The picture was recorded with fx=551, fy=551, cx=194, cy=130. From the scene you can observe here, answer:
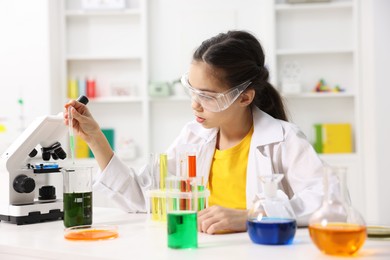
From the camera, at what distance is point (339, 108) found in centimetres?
482

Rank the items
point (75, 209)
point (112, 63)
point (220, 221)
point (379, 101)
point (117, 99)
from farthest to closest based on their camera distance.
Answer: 1. point (112, 63)
2. point (117, 99)
3. point (379, 101)
4. point (75, 209)
5. point (220, 221)

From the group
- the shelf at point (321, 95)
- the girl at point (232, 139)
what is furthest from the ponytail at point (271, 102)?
the shelf at point (321, 95)

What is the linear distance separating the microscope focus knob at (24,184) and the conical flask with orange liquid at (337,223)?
38.8 inches

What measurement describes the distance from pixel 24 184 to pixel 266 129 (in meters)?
0.85

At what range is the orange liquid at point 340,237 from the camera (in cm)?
117

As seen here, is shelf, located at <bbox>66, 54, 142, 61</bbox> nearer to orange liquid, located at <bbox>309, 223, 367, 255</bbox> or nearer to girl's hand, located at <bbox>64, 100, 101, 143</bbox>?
girl's hand, located at <bbox>64, 100, 101, 143</bbox>

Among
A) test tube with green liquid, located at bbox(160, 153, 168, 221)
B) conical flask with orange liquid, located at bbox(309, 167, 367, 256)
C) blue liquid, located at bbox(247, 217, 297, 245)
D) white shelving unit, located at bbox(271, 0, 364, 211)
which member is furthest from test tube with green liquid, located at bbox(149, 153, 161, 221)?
white shelving unit, located at bbox(271, 0, 364, 211)

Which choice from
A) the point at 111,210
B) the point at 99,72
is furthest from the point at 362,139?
the point at 111,210

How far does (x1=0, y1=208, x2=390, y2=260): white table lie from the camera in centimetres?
124

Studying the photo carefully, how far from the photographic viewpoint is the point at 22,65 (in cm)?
472

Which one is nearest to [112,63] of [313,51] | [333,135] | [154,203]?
[313,51]

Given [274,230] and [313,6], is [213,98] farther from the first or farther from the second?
[313,6]

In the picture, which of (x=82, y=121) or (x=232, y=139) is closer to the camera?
(x=82, y=121)

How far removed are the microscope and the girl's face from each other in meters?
0.38
